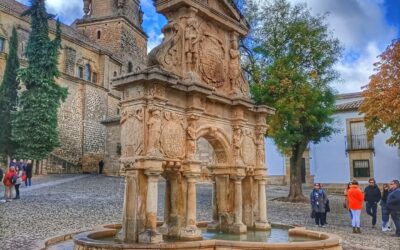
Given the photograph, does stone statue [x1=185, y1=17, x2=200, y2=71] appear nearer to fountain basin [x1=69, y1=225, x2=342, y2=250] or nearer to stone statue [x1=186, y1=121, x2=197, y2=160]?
stone statue [x1=186, y1=121, x2=197, y2=160]

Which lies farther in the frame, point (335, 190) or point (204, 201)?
point (335, 190)

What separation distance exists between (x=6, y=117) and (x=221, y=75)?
2290cm

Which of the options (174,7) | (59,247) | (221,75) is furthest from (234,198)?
(174,7)

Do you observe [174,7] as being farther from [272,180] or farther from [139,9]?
[139,9]

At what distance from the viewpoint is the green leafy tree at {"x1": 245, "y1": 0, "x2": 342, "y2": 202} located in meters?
16.9

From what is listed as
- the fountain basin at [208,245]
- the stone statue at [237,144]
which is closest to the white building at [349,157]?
the stone statue at [237,144]

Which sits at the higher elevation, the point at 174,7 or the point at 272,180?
the point at 174,7

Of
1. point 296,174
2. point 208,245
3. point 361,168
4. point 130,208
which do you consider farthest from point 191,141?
point 361,168

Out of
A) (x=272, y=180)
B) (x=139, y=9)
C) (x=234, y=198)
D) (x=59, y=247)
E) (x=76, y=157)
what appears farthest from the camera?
(x=139, y=9)

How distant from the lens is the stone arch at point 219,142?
28.0ft

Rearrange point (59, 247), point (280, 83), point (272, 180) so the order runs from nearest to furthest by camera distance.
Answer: point (59, 247)
point (280, 83)
point (272, 180)

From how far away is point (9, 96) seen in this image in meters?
28.2

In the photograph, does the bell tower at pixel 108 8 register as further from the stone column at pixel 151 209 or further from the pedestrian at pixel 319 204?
the stone column at pixel 151 209

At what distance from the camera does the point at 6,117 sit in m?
27.3
